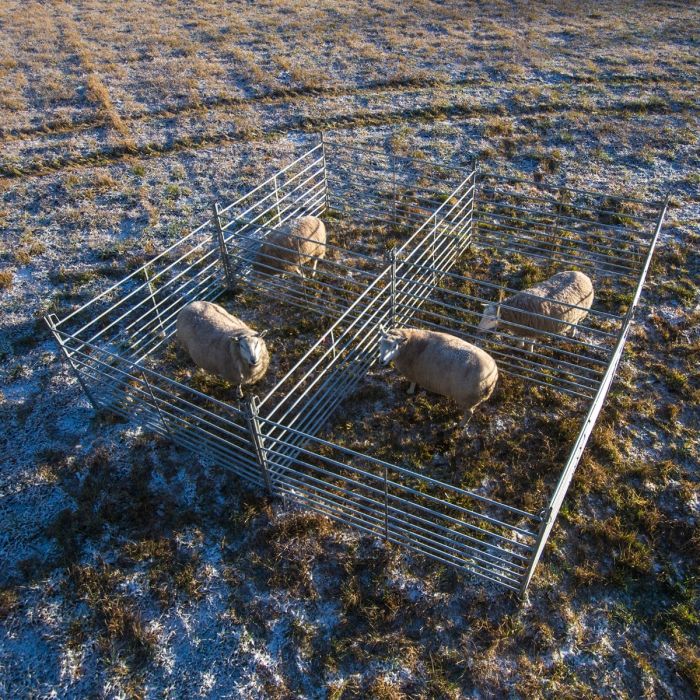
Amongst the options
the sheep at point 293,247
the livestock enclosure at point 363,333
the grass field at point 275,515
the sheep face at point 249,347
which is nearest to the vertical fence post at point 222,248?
the livestock enclosure at point 363,333

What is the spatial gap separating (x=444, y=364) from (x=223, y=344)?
2.85 m

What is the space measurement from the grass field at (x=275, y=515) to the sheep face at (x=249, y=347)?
142 cm

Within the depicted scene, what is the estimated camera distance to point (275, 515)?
609 cm

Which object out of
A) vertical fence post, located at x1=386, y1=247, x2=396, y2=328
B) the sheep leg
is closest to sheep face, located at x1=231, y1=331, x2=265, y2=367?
vertical fence post, located at x1=386, y1=247, x2=396, y2=328

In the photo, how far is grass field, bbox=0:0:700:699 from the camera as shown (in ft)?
16.1

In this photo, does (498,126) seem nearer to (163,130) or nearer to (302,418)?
(163,130)

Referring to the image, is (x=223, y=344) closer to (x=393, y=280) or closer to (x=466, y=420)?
(x=393, y=280)

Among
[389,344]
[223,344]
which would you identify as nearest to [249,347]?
[223,344]

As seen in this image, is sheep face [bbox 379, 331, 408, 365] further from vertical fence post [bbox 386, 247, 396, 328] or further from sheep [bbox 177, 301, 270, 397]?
sheep [bbox 177, 301, 270, 397]

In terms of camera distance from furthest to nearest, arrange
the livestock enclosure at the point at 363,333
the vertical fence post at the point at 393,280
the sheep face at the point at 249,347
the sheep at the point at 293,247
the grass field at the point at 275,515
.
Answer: the sheep at the point at 293,247 < the vertical fence post at the point at 393,280 < the sheep face at the point at 249,347 < the livestock enclosure at the point at 363,333 < the grass field at the point at 275,515

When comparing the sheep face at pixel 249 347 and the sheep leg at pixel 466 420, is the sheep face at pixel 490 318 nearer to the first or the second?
the sheep leg at pixel 466 420

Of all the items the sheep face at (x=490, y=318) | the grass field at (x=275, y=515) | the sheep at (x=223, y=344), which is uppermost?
the sheep face at (x=490, y=318)

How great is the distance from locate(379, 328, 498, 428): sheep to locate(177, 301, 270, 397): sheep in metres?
1.62

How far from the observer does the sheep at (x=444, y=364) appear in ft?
21.1
